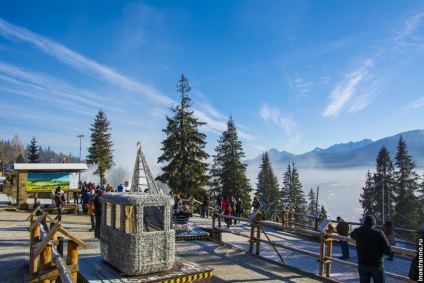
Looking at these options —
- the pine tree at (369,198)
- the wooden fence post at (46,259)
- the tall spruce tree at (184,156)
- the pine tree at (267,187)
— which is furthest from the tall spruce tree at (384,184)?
the wooden fence post at (46,259)

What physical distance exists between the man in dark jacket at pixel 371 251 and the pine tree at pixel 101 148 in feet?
154

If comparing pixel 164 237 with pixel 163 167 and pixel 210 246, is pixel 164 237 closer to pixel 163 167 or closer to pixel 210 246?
pixel 210 246

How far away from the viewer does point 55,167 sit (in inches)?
982

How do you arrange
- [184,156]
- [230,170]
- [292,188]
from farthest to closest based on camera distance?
[292,188]
[230,170]
[184,156]

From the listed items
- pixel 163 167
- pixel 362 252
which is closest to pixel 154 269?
pixel 362 252

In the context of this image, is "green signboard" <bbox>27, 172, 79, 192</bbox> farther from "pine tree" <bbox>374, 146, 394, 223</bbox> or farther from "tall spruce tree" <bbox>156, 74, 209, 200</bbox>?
"pine tree" <bbox>374, 146, 394, 223</bbox>

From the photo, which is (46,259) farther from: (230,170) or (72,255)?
(230,170)

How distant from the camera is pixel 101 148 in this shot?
2016 inches

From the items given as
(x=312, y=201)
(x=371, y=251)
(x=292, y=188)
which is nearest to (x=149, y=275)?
(x=371, y=251)

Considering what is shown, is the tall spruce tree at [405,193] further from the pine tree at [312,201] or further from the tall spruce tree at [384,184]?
the pine tree at [312,201]

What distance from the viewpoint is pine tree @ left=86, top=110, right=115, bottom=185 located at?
164 ft

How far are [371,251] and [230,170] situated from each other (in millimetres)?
36818

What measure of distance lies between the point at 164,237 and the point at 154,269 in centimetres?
78

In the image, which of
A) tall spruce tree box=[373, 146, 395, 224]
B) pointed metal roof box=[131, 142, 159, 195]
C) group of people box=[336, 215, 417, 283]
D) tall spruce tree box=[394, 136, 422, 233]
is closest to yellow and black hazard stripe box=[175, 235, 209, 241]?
pointed metal roof box=[131, 142, 159, 195]
